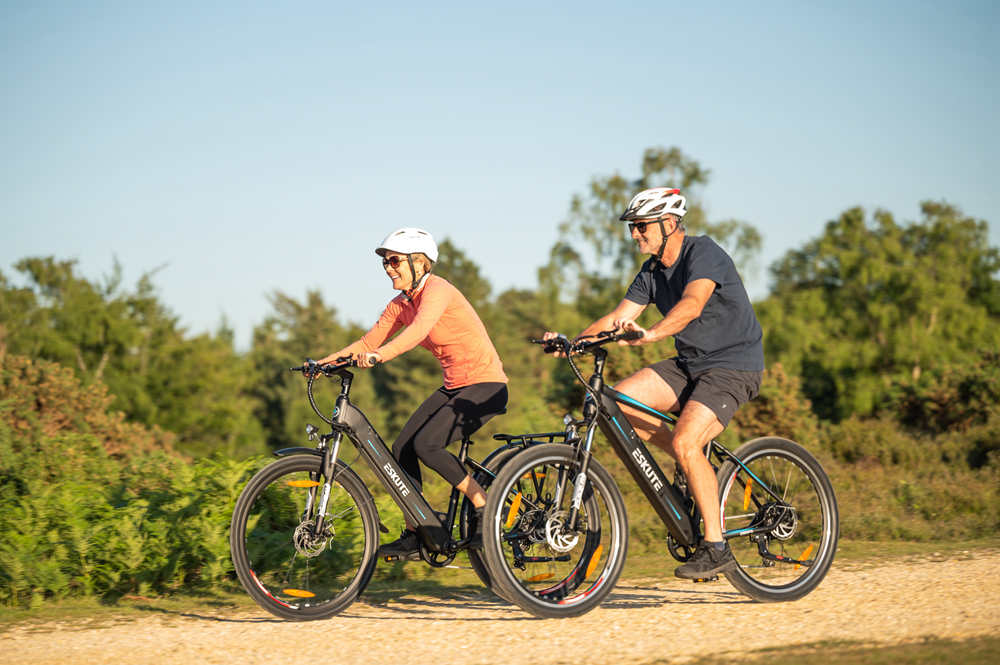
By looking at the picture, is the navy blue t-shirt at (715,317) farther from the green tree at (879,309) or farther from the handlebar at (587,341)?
the green tree at (879,309)

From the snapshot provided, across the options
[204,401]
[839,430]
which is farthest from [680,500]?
[204,401]

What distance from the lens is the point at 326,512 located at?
5223mm

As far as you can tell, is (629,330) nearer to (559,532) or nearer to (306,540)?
(559,532)

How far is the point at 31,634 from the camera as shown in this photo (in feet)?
16.6

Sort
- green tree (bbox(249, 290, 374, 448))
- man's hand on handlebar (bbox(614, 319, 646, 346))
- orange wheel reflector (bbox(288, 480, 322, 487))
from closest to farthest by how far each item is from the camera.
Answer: man's hand on handlebar (bbox(614, 319, 646, 346))
orange wheel reflector (bbox(288, 480, 322, 487))
green tree (bbox(249, 290, 374, 448))

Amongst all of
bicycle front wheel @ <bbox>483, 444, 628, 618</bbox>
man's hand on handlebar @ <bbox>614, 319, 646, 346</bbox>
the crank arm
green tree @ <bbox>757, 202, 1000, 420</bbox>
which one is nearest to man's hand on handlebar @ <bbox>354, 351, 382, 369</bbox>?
bicycle front wheel @ <bbox>483, 444, 628, 618</bbox>

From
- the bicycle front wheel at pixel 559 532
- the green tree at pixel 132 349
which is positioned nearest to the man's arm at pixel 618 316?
the bicycle front wheel at pixel 559 532

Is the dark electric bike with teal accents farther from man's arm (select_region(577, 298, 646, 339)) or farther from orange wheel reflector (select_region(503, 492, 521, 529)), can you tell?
man's arm (select_region(577, 298, 646, 339))

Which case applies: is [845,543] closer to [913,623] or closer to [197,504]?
[913,623]

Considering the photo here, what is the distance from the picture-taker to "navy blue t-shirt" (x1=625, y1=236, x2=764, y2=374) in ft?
→ 17.3

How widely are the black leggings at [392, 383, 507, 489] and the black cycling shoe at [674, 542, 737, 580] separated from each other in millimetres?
1308

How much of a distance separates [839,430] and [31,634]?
1194 cm

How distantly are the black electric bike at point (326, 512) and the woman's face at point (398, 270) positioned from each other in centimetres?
58

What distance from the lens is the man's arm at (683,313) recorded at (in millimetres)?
5023
